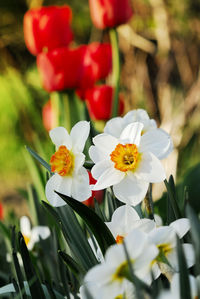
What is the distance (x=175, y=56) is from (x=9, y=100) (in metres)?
1.09

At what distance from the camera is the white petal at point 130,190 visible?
0.33 metres

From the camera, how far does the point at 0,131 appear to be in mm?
2828

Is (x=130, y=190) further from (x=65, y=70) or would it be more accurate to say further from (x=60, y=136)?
(x=65, y=70)

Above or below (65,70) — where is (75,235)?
below

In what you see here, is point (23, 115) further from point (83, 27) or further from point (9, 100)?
point (83, 27)

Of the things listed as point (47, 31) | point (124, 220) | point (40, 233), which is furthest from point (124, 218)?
point (47, 31)

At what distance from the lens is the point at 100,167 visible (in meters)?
0.35

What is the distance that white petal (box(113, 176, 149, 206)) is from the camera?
334mm

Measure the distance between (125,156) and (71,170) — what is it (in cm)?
5

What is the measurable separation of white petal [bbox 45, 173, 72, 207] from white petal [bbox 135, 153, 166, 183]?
6 centimetres

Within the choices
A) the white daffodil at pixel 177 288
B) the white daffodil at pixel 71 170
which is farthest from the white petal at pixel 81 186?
the white daffodil at pixel 177 288

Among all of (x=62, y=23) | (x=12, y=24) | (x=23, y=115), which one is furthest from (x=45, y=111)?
(x=12, y=24)

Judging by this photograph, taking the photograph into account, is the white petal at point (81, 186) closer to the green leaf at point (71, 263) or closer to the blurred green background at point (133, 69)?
the green leaf at point (71, 263)

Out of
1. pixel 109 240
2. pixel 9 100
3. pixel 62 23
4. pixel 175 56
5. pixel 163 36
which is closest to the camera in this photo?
pixel 109 240
